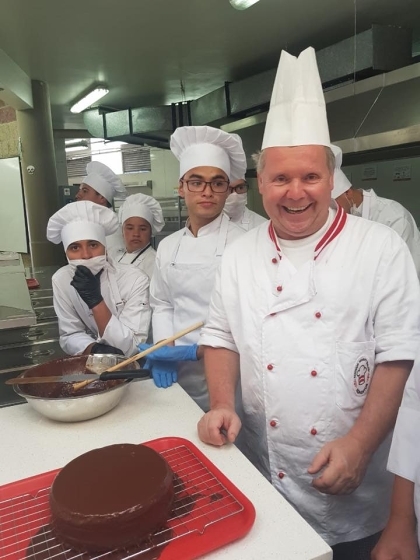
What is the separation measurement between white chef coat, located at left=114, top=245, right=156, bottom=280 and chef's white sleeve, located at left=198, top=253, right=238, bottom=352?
5.14ft

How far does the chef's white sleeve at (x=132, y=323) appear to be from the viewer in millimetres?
1919

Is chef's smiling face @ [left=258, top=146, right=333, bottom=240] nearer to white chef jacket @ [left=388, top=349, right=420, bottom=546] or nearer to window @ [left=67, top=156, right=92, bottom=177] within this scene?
white chef jacket @ [left=388, top=349, right=420, bottom=546]

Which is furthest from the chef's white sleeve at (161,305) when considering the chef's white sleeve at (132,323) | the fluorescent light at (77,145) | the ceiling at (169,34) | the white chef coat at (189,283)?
the fluorescent light at (77,145)

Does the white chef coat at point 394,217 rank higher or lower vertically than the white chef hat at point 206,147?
lower

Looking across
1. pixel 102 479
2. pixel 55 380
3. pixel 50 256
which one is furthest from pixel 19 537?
pixel 50 256

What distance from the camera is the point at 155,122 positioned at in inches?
227

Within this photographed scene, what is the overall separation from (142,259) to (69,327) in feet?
3.28

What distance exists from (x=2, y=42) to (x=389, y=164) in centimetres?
347

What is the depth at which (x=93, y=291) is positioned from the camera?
6.36ft

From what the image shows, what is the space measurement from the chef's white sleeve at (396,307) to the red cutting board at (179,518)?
546mm

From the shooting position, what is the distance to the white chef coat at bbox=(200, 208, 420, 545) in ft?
3.71

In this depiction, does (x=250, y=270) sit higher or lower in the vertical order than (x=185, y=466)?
higher

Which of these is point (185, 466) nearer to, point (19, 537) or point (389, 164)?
point (19, 537)

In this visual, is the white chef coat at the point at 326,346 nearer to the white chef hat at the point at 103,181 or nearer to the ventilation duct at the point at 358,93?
the ventilation duct at the point at 358,93
